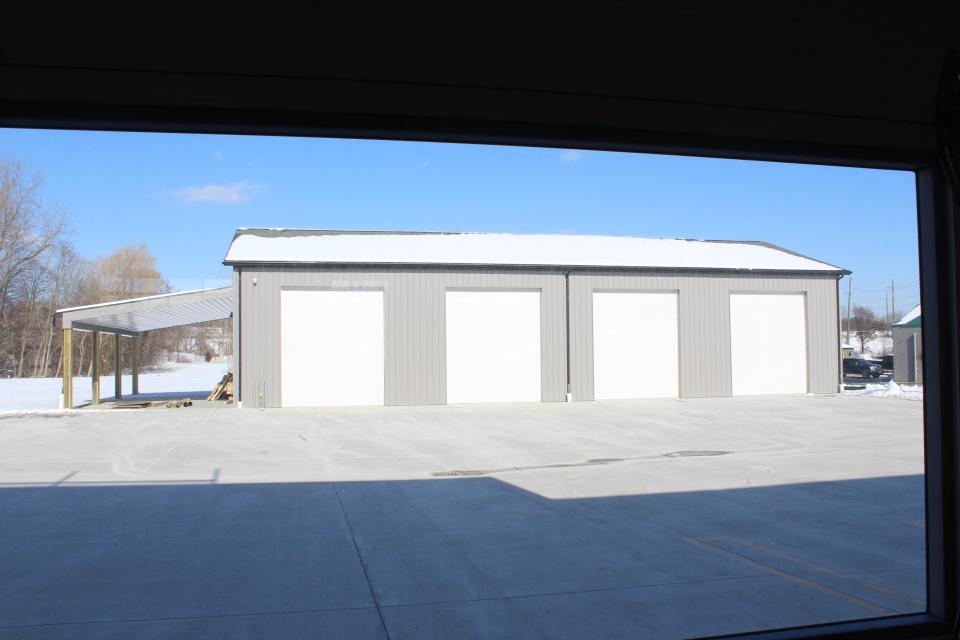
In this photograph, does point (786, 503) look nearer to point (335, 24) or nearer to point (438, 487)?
point (438, 487)

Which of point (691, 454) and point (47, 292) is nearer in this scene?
point (691, 454)

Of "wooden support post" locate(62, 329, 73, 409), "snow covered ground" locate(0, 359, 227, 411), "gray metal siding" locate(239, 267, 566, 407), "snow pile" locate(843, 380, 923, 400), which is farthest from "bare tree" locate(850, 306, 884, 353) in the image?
"wooden support post" locate(62, 329, 73, 409)

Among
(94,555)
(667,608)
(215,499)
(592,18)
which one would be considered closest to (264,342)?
(215,499)

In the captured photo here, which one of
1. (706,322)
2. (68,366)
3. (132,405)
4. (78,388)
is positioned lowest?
(132,405)

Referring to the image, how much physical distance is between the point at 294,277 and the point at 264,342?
2332mm

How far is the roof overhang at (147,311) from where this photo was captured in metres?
22.8

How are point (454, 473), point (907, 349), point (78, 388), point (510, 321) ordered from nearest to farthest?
1. point (454, 473)
2. point (510, 321)
3. point (907, 349)
4. point (78, 388)

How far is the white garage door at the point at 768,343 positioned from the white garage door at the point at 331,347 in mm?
13494

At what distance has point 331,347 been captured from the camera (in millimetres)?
24109

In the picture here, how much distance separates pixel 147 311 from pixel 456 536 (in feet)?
64.9

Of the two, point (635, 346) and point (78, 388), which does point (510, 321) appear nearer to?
point (635, 346)

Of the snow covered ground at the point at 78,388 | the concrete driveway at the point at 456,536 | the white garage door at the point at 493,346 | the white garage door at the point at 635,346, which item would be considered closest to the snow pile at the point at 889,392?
the white garage door at the point at 635,346

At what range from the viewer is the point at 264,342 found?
927 inches

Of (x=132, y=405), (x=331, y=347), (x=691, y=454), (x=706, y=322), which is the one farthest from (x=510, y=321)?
(x=132, y=405)
